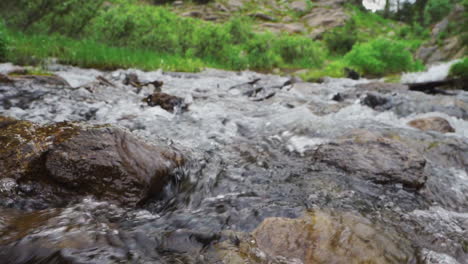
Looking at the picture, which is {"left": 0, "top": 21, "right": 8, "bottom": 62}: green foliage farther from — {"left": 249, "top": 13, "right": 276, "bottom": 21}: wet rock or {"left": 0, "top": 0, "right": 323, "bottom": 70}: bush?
{"left": 249, "top": 13, "right": 276, "bottom": 21}: wet rock

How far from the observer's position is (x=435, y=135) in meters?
5.22

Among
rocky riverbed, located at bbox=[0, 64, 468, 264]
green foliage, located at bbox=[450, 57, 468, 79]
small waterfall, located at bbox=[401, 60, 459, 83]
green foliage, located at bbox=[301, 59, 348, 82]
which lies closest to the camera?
rocky riverbed, located at bbox=[0, 64, 468, 264]

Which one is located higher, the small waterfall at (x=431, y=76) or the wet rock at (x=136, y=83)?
the small waterfall at (x=431, y=76)

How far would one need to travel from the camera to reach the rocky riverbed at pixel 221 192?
2041mm

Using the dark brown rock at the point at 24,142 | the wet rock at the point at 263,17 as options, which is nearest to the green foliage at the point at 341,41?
the wet rock at the point at 263,17

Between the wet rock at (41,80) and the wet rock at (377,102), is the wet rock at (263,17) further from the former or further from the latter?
the wet rock at (41,80)

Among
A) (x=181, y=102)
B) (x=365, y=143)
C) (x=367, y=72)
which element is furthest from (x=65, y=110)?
(x=367, y=72)

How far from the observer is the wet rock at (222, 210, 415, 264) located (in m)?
2.05

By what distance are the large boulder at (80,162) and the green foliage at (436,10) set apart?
45980 mm

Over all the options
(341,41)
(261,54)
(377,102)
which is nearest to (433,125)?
(377,102)

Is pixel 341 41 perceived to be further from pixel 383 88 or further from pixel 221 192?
pixel 221 192

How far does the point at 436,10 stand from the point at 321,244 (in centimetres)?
4687

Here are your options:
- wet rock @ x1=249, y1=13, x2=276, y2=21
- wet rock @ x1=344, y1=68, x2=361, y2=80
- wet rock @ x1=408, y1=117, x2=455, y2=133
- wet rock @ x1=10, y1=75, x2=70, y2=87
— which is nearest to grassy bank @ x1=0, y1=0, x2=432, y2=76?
wet rock @ x1=344, y1=68, x2=361, y2=80

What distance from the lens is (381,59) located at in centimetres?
1750
